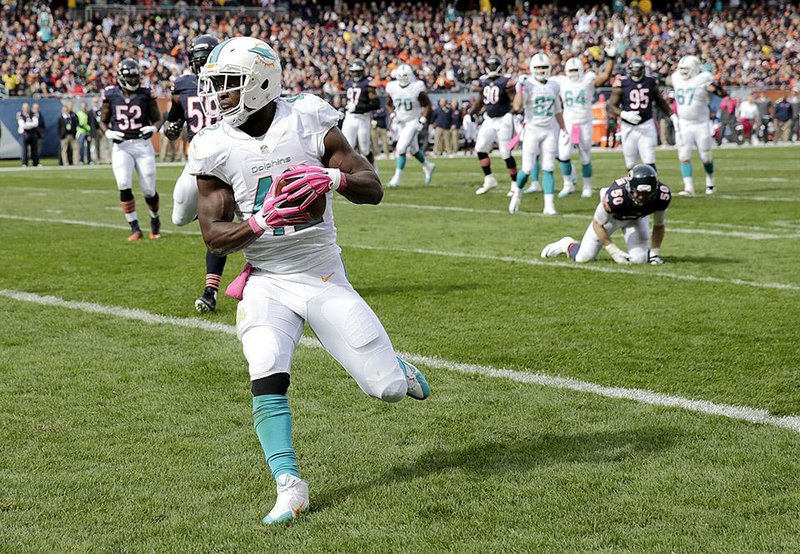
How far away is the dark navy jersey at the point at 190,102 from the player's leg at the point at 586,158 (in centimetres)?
714

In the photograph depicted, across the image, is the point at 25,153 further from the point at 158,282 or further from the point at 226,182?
the point at 226,182

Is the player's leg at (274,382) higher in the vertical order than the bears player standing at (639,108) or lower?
lower

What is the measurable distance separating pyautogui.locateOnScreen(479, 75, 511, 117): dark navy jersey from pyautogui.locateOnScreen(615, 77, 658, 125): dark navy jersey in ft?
5.67

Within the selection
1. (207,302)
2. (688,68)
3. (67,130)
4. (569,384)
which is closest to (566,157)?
(688,68)

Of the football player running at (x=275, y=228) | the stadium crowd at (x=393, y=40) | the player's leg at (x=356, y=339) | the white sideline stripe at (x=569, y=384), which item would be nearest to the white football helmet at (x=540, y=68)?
the white sideline stripe at (x=569, y=384)

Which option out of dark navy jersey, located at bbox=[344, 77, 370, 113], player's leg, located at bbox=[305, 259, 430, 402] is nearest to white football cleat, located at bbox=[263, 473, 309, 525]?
player's leg, located at bbox=[305, 259, 430, 402]

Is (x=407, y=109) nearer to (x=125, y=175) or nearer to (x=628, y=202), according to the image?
(x=125, y=175)

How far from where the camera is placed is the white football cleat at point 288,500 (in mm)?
3408

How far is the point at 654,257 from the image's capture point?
864cm

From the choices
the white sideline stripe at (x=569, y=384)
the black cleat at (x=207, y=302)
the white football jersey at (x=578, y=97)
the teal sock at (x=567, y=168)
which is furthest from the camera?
the white football jersey at (x=578, y=97)

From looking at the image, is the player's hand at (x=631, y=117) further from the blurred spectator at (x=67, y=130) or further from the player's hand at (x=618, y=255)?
the blurred spectator at (x=67, y=130)

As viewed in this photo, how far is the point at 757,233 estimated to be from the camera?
10617mm

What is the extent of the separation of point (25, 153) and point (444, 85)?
41.3 ft

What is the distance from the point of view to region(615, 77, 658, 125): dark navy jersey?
13.9 m
